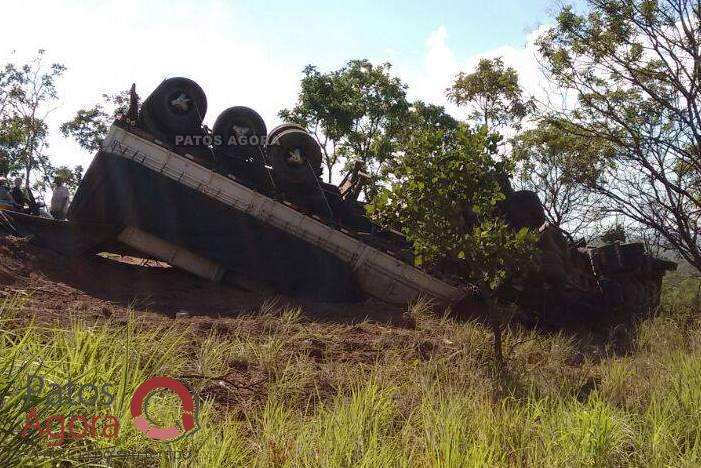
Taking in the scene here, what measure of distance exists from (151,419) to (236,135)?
8094mm

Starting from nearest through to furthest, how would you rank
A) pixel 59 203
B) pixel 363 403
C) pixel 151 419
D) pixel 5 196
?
pixel 151 419
pixel 363 403
pixel 5 196
pixel 59 203

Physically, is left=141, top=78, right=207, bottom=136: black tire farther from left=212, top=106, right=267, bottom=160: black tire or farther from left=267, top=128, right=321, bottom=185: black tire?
left=267, top=128, right=321, bottom=185: black tire

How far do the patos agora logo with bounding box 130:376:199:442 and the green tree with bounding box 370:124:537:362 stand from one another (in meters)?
3.38

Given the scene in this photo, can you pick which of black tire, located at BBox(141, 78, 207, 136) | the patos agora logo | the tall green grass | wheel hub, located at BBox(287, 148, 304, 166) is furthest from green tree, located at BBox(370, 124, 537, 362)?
black tire, located at BBox(141, 78, 207, 136)

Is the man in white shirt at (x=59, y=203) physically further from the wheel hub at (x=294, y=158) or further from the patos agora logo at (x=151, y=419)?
the patos agora logo at (x=151, y=419)

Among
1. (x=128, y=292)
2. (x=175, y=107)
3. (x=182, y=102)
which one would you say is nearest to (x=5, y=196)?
(x=175, y=107)

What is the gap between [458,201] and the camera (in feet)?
22.1

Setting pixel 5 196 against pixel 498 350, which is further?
pixel 5 196

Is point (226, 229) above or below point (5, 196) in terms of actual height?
above

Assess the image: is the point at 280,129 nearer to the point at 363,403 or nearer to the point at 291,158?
the point at 291,158

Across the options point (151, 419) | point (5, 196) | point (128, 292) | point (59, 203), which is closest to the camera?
point (151, 419)

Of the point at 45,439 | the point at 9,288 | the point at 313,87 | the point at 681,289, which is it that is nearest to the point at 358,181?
the point at 9,288

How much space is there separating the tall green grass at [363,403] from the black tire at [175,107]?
4734mm

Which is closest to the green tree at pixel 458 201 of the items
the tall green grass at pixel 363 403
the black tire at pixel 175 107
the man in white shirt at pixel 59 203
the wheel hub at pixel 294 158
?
the tall green grass at pixel 363 403
